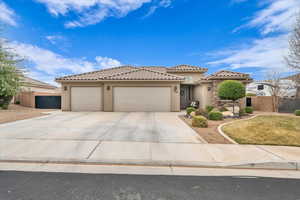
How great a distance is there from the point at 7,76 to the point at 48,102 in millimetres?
4107

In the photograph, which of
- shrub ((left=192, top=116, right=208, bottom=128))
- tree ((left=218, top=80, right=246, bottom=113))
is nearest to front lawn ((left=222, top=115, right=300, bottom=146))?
shrub ((left=192, top=116, right=208, bottom=128))

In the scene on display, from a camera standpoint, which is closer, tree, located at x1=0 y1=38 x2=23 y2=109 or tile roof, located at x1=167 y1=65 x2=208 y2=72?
tree, located at x1=0 y1=38 x2=23 y2=109

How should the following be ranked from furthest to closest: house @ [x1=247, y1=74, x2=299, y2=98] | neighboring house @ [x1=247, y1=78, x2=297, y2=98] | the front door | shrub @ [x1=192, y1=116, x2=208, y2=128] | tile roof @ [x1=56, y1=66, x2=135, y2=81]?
the front door
tile roof @ [x1=56, y1=66, x2=135, y2=81]
neighboring house @ [x1=247, y1=78, x2=297, y2=98]
house @ [x1=247, y1=74, x2=299, y2=98]
shrub @ [x1=192, y1=116, x2=208, y2=128]

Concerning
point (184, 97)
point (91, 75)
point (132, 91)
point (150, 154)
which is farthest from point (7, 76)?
point (184, 97)

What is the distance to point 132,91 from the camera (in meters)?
12.8

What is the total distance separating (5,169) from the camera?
3148mm

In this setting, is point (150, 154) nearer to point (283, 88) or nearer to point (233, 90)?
point (233, 90)

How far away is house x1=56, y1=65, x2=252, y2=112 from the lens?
41.1ft

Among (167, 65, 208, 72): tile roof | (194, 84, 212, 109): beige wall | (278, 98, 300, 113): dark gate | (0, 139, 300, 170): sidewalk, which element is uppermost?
(167, 65, 208, 72): tile roof

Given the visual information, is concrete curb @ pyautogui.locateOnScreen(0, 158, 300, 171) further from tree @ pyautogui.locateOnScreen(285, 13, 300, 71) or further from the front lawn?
tree @ pyautogui.locateOnScreen(285, 13, 300, 71)

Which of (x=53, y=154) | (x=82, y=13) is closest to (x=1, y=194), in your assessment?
(x=53, y=154)

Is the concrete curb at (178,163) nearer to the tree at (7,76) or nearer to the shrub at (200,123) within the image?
the shrub at (200,123)

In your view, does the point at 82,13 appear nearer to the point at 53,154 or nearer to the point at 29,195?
the point at 53,154

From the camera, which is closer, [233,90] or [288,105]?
[233,90]
